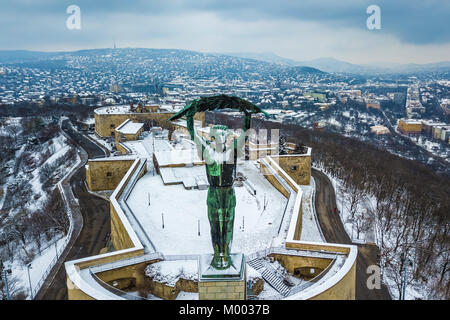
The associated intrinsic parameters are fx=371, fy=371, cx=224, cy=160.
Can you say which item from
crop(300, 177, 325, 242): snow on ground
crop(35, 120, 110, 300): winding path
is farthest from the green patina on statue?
crop(300, 177, 325, 242): snow on ground

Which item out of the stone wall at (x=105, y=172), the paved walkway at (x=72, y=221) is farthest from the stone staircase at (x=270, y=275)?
the stone wall at (x=105, y=172)

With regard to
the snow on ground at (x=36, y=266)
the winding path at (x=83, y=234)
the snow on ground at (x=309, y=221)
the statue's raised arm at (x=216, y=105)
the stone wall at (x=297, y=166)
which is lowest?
the snow on ground at (x=36, y=266)

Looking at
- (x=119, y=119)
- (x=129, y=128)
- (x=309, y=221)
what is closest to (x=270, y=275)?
(x=309, y=221)

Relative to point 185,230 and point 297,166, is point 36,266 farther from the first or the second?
point 297,166

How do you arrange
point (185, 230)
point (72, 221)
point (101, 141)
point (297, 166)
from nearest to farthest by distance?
point (185, 230), point (72, 221), point (297, 166), point (101, 141)

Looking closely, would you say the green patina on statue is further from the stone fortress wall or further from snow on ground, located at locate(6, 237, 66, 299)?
snow on ground, located at locate(6, 237, 66, 299)

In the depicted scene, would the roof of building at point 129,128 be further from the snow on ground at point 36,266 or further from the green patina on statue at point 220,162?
the green patina on statue at point 220,162

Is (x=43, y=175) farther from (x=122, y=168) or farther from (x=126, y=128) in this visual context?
(x=122, y=168)
